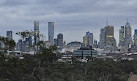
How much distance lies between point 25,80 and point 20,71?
9.92 meters

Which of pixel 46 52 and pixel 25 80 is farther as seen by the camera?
pixel 46 52

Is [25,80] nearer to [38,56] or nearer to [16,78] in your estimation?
[16,78]

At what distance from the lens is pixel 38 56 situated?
69688mm

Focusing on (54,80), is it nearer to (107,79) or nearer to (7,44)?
(107,79)

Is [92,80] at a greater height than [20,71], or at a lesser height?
lesser

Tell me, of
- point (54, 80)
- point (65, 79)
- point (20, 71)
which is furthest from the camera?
point (65, 79)

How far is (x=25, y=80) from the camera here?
47.3 meters

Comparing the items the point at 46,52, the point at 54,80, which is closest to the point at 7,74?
the point at 54,80

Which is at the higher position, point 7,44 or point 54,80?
point 7,44

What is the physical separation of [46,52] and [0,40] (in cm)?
3296

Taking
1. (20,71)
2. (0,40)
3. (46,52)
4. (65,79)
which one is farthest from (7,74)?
(46,52)

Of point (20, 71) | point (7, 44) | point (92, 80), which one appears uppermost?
point (7, 44)

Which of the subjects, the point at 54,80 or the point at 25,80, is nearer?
the point at 25,80

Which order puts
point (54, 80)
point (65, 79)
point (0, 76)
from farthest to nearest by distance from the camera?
point (65, 79) → point (54, 80) → point (0, 76)
